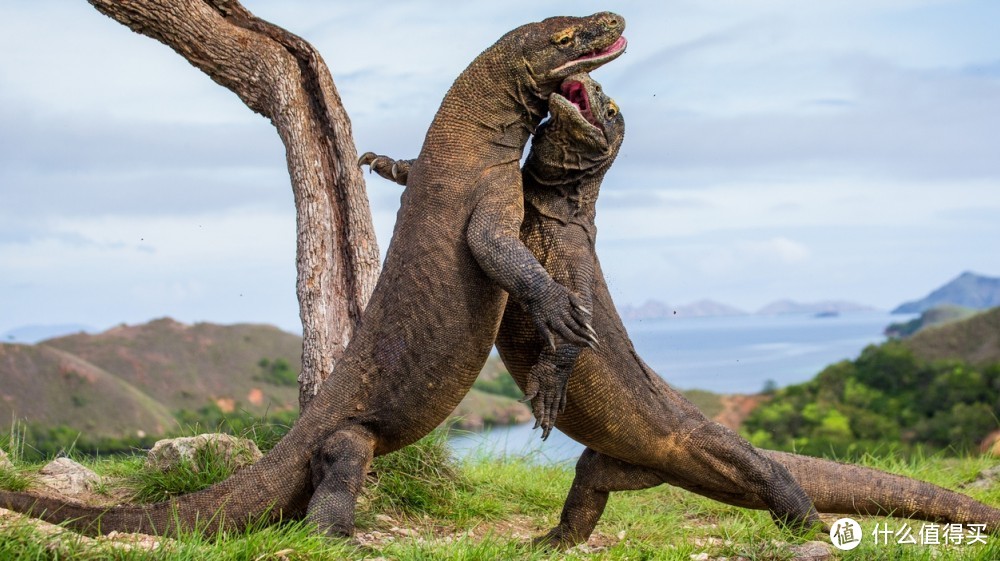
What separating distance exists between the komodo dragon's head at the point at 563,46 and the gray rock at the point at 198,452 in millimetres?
3726

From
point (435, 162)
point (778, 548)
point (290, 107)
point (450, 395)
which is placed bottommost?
point (778, 548)

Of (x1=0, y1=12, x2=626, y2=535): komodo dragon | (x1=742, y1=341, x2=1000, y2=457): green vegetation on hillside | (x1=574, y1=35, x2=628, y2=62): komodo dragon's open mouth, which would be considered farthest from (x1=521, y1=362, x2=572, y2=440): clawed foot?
(x1=742, y1=341, x2=1000, y2=457): green vegetation on hillside

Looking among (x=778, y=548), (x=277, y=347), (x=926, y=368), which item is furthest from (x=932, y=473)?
(x=926, y=368)

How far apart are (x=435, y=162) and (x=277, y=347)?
9.64m

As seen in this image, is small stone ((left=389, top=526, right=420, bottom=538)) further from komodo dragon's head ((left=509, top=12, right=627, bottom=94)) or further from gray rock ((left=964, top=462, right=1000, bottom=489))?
gray rock ((left=964, top=462, right=1000, bottom=489))

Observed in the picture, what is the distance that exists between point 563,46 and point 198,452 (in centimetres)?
414

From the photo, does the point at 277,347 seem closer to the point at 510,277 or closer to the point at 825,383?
the point at 510,277

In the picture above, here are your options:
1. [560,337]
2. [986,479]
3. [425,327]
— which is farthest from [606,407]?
[986,479]

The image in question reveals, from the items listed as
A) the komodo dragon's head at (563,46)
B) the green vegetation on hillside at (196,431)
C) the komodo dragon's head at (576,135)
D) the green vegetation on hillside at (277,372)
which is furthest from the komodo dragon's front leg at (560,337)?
the green vegetation on hillside at (277,372)

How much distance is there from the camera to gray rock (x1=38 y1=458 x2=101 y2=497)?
7.71 meters

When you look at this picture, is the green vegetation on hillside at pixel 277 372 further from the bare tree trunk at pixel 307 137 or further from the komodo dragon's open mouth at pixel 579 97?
the komodo dragon's open mouth at pixel 579 97

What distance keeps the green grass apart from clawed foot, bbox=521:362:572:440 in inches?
26.7

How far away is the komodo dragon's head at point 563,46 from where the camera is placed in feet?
18.2

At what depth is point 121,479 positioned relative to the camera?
7.96 metres
